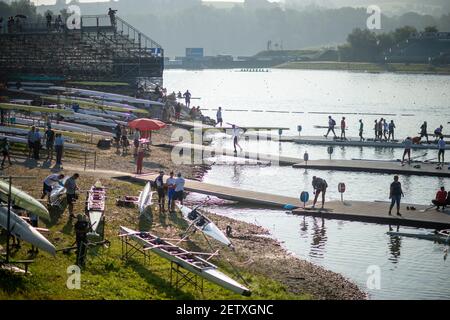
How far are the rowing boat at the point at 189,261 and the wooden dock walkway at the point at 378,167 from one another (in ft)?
75.8

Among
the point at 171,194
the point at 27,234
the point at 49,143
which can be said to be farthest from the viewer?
the point at 49,143

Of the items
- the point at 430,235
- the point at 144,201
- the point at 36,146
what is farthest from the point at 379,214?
the point at 36,146

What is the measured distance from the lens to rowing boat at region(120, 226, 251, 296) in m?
18.7

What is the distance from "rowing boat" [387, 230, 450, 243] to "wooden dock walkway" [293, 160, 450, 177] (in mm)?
14328

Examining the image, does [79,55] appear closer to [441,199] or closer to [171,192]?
[171,192]

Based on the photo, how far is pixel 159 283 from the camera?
1969cm

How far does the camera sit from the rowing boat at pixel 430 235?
87.5 ft

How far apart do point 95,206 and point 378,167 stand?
22292 millimetres

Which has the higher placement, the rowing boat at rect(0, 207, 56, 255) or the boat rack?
the rowing boat at rect(0, 207, 56, 255)

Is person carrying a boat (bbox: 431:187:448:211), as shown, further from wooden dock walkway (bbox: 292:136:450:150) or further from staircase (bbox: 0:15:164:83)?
staircase (bbox: 0:15:164:83)

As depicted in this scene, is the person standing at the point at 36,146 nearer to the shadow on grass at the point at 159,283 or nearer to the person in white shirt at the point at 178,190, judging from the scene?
the person in white shirt at the point at 178,190

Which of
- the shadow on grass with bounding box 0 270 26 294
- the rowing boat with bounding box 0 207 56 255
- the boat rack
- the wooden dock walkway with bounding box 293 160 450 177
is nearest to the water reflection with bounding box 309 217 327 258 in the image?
the boat rack

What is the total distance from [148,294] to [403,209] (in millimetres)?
15332

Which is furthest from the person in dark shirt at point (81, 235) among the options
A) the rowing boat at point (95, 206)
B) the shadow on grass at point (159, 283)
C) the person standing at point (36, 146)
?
the person standing at point (36, 146)
